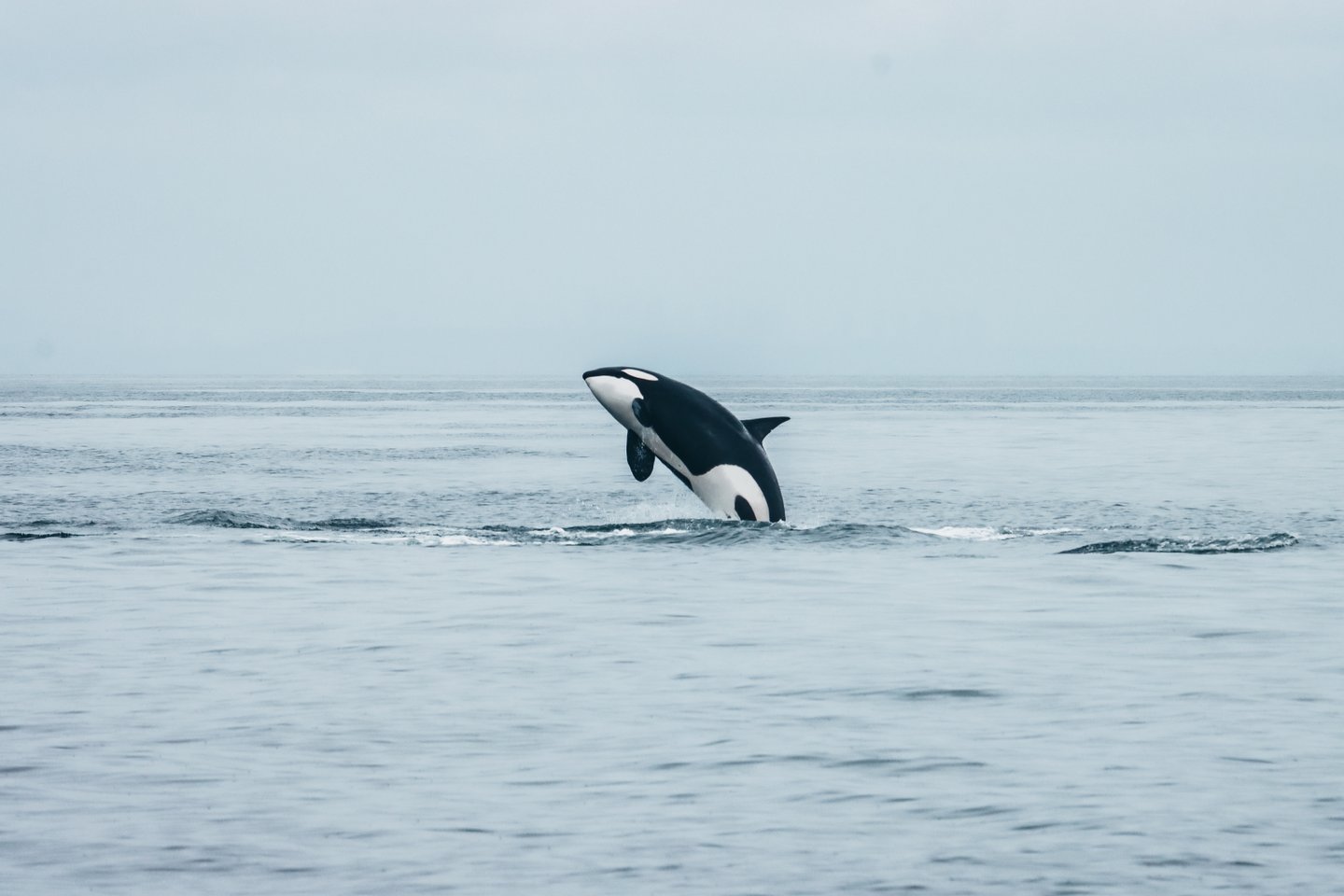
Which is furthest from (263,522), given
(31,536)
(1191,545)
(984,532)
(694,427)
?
(1191,545)

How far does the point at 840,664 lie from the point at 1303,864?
706 centimetres

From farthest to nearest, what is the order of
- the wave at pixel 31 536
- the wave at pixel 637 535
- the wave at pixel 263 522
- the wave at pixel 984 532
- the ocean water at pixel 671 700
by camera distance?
the wave at pixel 263 522 → the wave at pixel 984 532 → the wave at pixel 31 536 → the wave at pixel 637 535 → the ocean water at pixel 671 700

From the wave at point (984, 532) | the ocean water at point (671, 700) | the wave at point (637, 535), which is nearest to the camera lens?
the ocean water at point (671, 700)

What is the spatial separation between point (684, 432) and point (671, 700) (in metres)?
11.2

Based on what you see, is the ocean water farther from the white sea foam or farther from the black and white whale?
the black and white whale

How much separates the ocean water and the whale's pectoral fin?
1.21 m

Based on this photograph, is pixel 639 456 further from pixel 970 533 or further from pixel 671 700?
pixel 671 700

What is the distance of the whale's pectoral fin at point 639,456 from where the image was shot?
86.3ft

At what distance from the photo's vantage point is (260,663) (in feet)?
56.2

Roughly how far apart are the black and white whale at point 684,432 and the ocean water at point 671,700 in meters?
1.06

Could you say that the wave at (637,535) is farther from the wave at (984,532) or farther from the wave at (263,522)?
the wave at (984,532)

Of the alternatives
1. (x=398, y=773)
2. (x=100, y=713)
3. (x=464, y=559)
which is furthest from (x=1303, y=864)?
(x=464, y=559)

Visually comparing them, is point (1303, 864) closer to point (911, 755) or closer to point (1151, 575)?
point (911, 755)

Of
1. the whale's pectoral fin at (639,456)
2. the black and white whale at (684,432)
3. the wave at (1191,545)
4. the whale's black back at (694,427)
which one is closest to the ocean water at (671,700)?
the wave at (1191,545)
